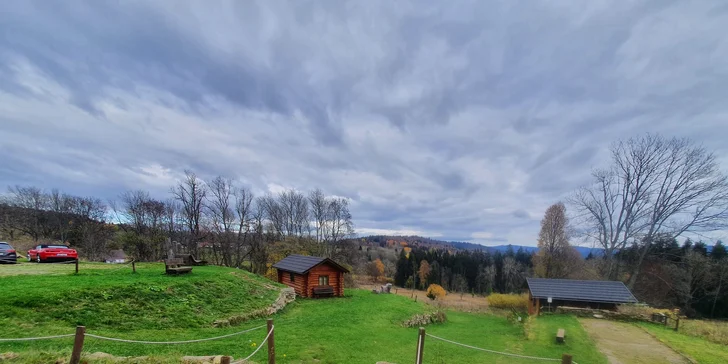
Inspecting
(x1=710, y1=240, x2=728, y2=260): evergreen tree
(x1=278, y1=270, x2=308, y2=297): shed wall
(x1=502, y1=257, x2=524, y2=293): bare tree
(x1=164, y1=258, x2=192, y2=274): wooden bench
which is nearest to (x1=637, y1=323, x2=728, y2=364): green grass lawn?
(x1=278, y1=270, x2=308, y2=297): shed wall

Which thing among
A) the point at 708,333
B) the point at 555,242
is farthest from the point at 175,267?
the point at 555,242

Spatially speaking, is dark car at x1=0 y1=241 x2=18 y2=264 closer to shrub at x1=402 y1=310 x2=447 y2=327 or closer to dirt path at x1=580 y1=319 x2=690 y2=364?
shrub at x1=402 y1=310 x2=447 y2=327

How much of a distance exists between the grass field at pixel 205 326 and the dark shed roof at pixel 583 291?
3.85 meters

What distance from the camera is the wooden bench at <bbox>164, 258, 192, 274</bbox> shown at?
17.0m

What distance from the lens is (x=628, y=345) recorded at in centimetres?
1342

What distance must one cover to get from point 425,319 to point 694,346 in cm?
1261

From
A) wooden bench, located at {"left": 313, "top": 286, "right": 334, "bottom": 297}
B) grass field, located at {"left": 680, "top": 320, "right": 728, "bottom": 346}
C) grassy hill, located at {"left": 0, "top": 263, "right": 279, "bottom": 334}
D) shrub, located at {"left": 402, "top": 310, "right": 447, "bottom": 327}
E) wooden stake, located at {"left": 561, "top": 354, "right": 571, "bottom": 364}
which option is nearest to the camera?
wooden stake, located at {"left": 561, "top": 354, "right": 571, "bottom": 364}

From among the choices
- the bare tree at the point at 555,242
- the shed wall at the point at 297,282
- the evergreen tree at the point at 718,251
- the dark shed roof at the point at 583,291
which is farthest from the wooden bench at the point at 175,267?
the evergreen tree at the point at 718,251

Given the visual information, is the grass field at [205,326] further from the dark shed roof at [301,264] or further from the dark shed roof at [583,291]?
the dark shed roof at [301,264]

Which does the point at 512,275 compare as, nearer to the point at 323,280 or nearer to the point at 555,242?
the point at 555,242

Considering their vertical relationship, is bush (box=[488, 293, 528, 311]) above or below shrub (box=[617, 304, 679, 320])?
below

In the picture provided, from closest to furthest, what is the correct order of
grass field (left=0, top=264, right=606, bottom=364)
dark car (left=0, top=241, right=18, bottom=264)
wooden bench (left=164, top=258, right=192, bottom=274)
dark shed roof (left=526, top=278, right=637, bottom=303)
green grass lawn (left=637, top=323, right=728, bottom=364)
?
grass field (left=0, top=264, right=606, bottom=364)
green grass lawn (left=637, top=323, right=728, bottom=364)
wooden bench (left=164, top=258, right=192, bottom=274)
dark car (left=0, top=241, right=18, bottom=264)
dark shed roof (left=526, top=278, right=637, bottom=303)

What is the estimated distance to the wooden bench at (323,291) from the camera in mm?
23020

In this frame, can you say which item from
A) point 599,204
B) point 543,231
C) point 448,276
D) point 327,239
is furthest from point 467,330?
point 448,276
